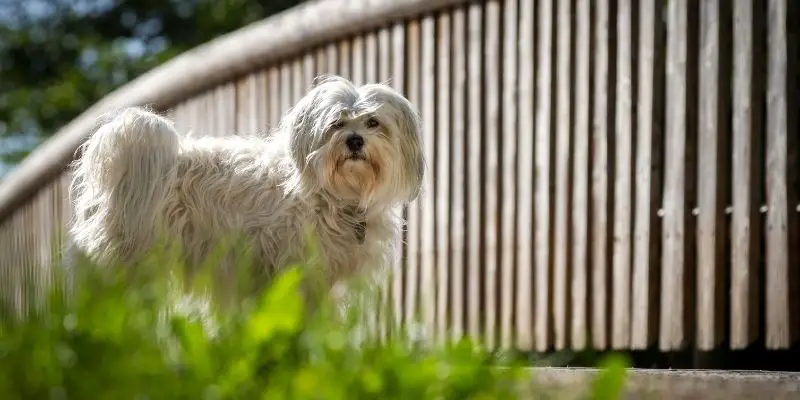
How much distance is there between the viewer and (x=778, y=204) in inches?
253

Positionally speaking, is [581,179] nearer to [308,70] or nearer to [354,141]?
[354,141]

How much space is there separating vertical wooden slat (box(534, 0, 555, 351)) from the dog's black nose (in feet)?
6.53

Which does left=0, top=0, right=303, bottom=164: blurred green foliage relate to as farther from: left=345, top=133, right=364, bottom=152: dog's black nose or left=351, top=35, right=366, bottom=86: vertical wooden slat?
left=345, top=133, right=364, bottom=152: dog's black nose

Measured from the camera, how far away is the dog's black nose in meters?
5.96

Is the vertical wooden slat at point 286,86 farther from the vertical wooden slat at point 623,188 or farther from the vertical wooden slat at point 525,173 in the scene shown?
the vertical wooden slat at point 623,188

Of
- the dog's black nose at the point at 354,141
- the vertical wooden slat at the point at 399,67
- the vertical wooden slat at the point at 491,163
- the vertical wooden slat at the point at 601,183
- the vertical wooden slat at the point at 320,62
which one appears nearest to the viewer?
the dog's black nose at the point at 354,141

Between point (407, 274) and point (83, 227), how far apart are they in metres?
2.87

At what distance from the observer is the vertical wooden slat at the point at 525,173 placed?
7.87 meters

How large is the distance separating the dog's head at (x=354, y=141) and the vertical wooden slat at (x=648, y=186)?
1.47 meters

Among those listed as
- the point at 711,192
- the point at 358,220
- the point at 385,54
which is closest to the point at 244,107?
the point at 385,54

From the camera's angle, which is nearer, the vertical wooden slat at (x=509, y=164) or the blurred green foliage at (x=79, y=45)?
the vertical wooden slat at (x=509, y=164)

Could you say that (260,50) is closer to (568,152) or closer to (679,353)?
(568,152)

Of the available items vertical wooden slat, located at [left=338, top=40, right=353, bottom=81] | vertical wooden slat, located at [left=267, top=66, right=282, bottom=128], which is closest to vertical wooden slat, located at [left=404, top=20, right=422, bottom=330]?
vertical wooden slat, located at [left=338, top=40, right=353, bottom=81]

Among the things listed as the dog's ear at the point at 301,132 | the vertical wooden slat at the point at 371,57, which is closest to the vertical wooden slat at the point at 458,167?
the vertical wooden slat at the point at 371,57
